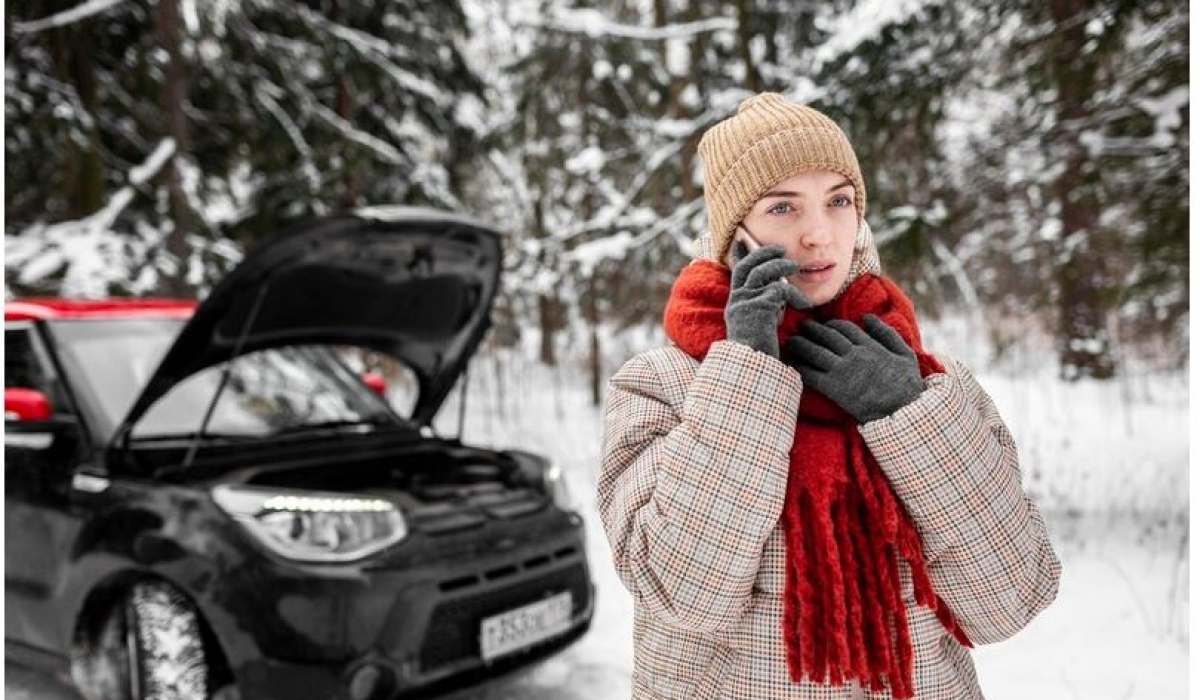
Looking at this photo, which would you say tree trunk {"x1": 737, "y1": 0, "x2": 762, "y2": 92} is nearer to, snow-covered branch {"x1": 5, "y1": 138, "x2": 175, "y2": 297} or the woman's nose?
snow-covered branch {"x1": 5, "y1": 138, "x2": 175, "y2": 297}

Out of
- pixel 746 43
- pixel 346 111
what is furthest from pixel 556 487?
Result: pixel 346 111

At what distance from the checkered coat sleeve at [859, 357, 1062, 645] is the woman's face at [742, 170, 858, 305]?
22 cm

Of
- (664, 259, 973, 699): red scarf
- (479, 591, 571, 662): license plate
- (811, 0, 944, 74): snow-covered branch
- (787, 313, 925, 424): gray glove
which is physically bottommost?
(479, 591, 571, 662): license plate

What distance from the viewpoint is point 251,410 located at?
3.93 m

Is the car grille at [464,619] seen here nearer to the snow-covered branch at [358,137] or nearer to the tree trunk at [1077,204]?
the tree trunk at [1077,204]

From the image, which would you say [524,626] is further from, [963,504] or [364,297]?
[963,504]

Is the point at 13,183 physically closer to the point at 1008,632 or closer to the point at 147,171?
the point at 147,171

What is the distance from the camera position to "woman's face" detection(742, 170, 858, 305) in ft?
4.47

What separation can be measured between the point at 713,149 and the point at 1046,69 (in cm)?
420

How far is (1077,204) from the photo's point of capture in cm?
544

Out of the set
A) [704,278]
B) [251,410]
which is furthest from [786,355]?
[251,410]

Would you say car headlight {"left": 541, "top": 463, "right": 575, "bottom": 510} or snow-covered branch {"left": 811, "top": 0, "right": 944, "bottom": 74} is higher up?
snow-covered branch {"left": 811, "top": 0, "right": 944, "bottom": 74}

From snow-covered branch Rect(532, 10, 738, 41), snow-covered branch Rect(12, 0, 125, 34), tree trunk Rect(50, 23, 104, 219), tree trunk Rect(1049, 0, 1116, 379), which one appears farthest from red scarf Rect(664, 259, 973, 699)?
tree trunk Rect(50, 23, 104, 219)

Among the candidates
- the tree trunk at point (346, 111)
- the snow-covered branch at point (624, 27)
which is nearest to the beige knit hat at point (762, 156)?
the snow-covered branch at point (624, 27)
